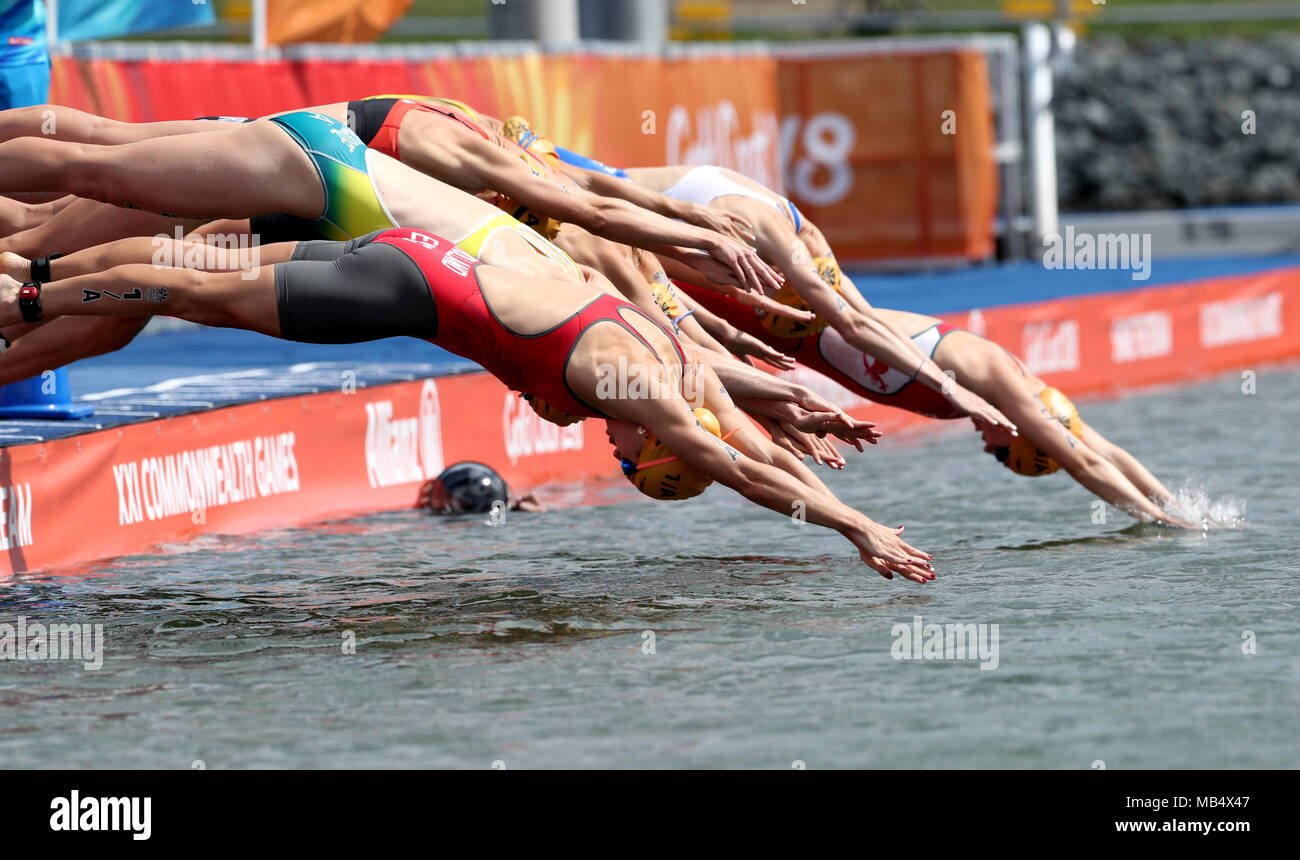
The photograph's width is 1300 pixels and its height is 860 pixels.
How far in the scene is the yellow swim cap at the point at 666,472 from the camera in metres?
6.95

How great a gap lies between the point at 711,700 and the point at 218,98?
8568 mm

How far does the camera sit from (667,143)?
17.3 meters

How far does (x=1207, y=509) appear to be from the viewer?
9070 mm

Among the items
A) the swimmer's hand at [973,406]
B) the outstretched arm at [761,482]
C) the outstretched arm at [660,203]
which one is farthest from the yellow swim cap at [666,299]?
the outstretched arm at [761,482]

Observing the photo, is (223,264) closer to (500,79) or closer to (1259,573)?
(1259,573)

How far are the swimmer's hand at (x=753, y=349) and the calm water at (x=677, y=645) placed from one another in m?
0.82

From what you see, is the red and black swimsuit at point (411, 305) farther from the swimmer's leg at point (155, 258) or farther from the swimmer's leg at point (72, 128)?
the swimmer's leg at point (72, 128)

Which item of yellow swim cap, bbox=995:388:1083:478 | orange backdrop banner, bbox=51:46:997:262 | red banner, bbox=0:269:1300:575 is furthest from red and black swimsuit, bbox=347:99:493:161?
orange backdrop banner, bbox=51:46:997:262

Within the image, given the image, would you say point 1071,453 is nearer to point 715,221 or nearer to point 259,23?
point 715,221

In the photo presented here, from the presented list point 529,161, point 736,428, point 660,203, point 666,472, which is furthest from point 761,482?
point 529,161

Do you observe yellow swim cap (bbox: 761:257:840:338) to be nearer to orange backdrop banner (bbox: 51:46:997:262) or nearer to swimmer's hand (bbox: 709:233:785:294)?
swimmer's hand (bbox: 709:233:785:294)

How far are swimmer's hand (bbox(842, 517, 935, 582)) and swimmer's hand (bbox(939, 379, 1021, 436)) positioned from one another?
142 centimetres

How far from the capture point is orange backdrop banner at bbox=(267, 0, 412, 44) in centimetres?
1476
